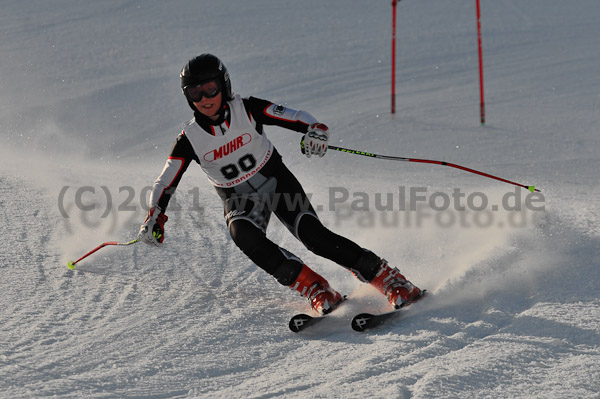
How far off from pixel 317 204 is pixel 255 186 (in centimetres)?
218

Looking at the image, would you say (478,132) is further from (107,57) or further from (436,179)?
(107,57)

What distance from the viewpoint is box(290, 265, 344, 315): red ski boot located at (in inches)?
156

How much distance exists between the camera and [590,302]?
3607 millimetres

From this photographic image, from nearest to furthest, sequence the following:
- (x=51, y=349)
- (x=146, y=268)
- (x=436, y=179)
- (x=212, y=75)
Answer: (x=51, y=349) → (x=212, y=75) → (x=146, y=268) → (x=436, y=179)

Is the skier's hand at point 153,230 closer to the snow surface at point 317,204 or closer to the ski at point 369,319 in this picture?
the snow surface at point 317,204

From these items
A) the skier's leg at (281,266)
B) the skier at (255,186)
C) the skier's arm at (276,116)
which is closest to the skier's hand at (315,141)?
the skier at (255,186)

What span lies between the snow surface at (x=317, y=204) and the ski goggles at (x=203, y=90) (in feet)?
4.33

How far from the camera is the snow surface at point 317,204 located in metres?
3.23

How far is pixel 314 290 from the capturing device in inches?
157

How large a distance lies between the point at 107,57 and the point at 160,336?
9486 millimetres

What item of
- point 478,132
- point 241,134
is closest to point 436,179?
point 478,132
